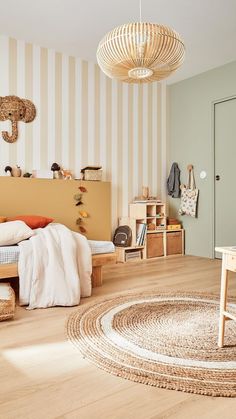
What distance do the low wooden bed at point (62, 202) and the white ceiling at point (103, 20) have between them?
5.59 ft

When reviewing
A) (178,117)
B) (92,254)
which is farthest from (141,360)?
(178,117)

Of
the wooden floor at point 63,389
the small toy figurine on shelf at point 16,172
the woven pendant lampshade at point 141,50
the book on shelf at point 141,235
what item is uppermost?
the woven pendant lampshade at point 141,50

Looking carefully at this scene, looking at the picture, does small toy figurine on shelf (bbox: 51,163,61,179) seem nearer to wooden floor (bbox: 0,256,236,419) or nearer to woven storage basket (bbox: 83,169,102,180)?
woven storage basket (bbox: 83,169,102,180)

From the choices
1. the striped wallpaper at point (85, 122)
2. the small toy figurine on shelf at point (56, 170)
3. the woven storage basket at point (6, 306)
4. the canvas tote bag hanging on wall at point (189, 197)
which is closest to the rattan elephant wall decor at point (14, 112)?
the striped wallpaper at point (85, 122)

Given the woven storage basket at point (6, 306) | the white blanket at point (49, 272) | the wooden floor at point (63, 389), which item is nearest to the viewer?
the wooden floor at point (63, 389)

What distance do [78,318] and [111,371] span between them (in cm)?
76

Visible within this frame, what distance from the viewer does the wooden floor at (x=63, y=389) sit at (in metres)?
1.28

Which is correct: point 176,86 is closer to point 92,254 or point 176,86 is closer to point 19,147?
point 19,147

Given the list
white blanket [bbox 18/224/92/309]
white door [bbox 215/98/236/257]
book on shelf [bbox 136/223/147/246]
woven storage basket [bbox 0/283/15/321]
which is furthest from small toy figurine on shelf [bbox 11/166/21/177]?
white door [bbox 215/98/236/257]

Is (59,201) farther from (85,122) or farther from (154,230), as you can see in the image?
(154,230)

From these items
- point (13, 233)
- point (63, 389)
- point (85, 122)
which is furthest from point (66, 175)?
point (63, 389)

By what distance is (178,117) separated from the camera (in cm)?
544

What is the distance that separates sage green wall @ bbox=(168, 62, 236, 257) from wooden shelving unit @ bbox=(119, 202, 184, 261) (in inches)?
12.4

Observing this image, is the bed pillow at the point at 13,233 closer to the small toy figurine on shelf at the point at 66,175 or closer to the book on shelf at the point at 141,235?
the small toy figurine on shelf at the point at 66,175
